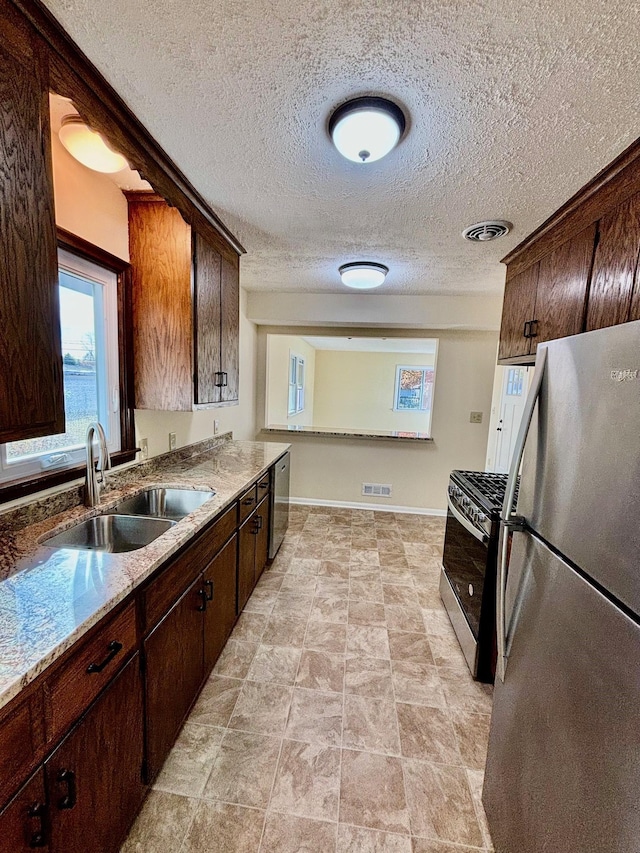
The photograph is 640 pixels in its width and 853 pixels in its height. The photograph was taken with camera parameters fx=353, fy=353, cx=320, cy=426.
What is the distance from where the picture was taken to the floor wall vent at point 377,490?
4258 millimetres

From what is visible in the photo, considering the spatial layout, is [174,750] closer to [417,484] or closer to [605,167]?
[605,167]

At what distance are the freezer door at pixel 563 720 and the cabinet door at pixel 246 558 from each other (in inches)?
56.2

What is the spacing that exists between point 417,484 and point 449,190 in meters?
3.17

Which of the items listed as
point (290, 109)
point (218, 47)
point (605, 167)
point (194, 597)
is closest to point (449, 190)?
point (605, 167)

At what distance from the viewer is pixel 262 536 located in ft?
8.64

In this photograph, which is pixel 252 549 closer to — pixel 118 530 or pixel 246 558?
pixel 246 558

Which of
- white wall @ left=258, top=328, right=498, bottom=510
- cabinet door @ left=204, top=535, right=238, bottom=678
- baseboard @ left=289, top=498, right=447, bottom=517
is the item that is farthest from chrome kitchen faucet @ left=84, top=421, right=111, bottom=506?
baseboard @ left=289, top=498, right=447, bottom=517

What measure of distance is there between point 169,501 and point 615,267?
2346mm

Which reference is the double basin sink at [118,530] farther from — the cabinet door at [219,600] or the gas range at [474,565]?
the gas range at [474,565]

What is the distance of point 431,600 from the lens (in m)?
2.56

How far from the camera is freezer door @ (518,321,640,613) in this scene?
0.73 meters

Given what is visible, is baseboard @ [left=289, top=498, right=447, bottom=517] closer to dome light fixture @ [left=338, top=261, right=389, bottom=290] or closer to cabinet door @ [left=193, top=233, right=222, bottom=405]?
cabinet door @ [left=193, top=233, right=222, bottom=405]

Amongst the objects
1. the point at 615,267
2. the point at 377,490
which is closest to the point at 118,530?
the point at 615,267

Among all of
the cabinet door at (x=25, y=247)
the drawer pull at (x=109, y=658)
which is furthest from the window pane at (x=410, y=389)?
the drawer pull at (x=109, y=658)
